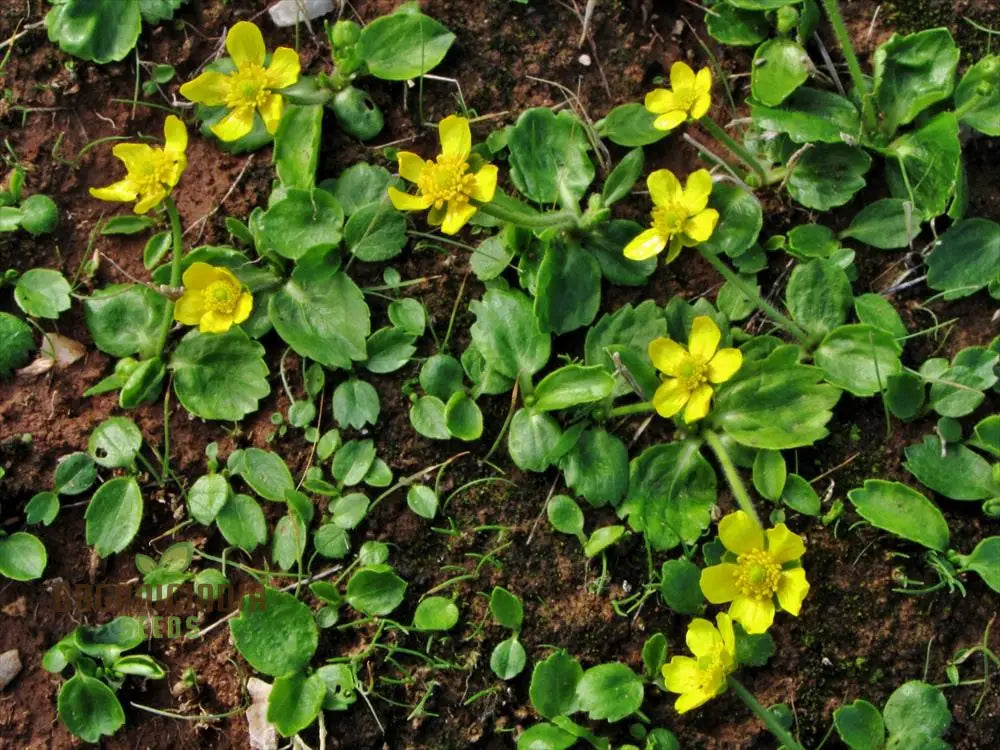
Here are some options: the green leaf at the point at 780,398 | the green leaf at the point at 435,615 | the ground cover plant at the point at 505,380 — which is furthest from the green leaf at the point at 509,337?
the green leaf at the point at 435,615

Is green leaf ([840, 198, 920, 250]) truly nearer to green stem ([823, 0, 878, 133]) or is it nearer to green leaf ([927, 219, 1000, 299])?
green leaf ([927, 219, 1000, 299])

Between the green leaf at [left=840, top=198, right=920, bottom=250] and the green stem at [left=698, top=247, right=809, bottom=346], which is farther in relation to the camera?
the green leaf at [left=840, top=198, right=920, bottom=250]

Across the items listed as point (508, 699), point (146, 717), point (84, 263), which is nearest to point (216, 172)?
point (84, 263)

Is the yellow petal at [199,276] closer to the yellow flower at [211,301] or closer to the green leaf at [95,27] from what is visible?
the yellow flower at [211,301]

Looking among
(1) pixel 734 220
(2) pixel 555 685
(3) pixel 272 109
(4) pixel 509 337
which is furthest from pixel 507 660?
(3) pixel 272 109

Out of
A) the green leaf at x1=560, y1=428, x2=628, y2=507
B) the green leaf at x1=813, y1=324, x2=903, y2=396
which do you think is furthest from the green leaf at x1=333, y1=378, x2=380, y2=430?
the green leaf at x1=813, y1=324, x2=903, y2=396

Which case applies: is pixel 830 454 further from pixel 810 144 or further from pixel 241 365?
pixel 241 365

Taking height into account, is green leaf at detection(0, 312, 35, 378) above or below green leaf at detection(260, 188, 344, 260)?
below
